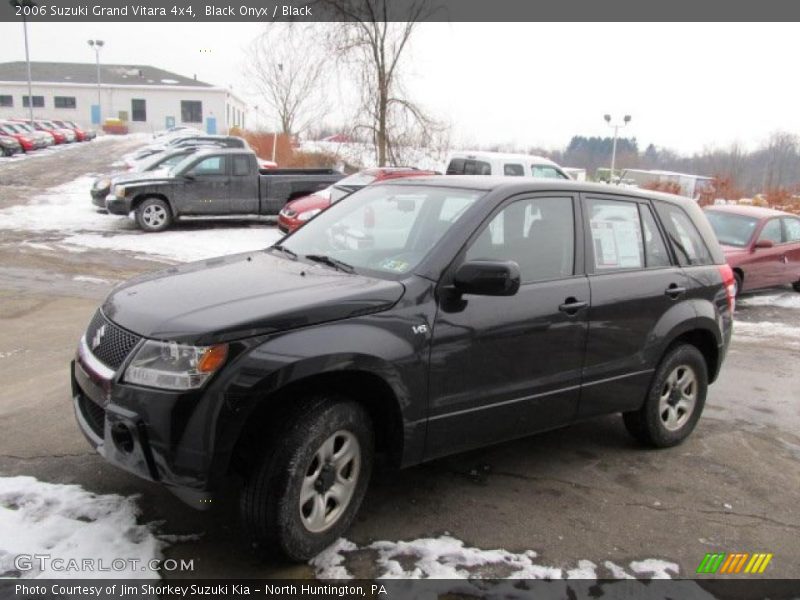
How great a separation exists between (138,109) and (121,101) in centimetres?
194

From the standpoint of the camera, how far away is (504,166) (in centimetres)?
1498

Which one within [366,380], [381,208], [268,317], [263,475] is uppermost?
[381,208]

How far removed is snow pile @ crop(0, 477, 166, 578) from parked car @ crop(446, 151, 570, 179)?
12.3 meters

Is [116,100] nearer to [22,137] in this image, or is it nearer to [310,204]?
[22,137]

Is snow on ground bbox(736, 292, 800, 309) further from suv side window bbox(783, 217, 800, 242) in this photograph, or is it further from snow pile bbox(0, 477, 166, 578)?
snow pile bbox(0, 477, 166, 578)

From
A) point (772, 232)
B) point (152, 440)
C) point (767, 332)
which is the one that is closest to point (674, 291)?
point (152, 440)

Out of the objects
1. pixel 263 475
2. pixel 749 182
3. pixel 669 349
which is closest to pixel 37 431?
pixel 263 475

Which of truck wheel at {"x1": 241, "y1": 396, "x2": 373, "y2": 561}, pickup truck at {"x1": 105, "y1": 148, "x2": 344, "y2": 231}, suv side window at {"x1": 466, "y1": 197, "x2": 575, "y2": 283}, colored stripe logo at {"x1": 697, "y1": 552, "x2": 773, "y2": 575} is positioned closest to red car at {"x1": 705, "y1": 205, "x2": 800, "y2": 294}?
suv side window at {"x1": 466, "y1": 197, "x2": 575, "y2": 283}

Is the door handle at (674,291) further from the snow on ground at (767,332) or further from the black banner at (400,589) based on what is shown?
the snow on ground at (767,332)

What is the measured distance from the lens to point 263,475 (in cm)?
297

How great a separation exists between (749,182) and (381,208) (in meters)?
62.1

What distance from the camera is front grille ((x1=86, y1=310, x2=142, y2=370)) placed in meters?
3.09

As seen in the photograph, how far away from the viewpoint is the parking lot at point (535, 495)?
3330 mm

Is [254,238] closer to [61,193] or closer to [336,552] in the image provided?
[61,193]
